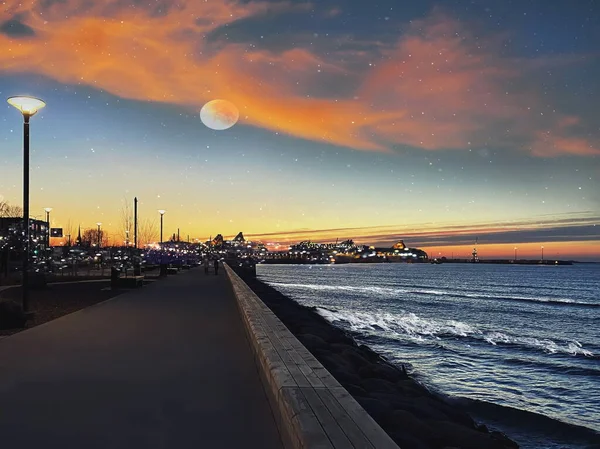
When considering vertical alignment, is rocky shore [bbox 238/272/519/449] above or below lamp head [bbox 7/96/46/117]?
below

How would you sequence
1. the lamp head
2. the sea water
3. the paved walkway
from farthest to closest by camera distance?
1. the lamp head
2. the sea water
3. the paved walkway

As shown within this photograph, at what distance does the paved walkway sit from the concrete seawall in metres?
0.32

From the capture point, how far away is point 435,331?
26703 mm

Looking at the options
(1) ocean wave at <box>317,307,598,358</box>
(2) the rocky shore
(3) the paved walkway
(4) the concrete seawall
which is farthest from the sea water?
(3) the paved walkway

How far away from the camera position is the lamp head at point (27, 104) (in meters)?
14.2

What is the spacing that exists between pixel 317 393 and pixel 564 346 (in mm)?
22683

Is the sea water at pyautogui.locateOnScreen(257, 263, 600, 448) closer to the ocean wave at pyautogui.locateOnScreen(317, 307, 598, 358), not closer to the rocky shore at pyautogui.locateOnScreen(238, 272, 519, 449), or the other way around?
the ocean wave at pyautogui.locateOnScreen(317, 307, 598, 358)

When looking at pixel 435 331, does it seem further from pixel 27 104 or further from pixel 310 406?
pixel 310 406

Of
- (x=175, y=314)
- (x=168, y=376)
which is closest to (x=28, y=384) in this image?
(x=168, y=376)

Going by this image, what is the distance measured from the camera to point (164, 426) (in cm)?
505

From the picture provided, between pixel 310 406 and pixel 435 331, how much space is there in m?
23.7

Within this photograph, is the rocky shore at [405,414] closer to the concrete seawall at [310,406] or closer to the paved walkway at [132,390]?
the concrete seawall at [310,406]

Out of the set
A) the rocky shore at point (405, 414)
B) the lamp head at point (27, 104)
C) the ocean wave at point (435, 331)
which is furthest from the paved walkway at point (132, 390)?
the ocean wave at point (435, 331)

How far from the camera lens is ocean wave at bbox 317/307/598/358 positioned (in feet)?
76.5
